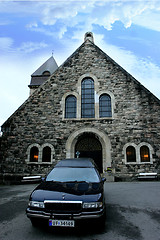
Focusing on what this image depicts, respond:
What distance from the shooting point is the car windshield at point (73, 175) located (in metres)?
3.96

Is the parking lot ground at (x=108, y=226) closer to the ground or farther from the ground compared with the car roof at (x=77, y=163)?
closer to the ground

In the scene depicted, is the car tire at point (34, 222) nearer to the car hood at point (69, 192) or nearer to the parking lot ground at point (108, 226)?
the parking lot ground at point (108, 226)

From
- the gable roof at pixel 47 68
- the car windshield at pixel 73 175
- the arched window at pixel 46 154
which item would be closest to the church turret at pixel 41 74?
the gable roof at pixel 47 68

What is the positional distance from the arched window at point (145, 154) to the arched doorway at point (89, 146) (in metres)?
2.87

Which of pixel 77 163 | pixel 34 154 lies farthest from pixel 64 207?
pixel 34 154

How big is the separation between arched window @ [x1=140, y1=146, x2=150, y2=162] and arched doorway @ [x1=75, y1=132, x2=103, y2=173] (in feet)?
9.42

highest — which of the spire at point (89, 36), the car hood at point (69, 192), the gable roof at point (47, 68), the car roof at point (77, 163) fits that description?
the gable roof at point (47, 68)

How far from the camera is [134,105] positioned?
1099cm

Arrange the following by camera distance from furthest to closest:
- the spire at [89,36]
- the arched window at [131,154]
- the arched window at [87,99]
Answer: the spire at [89,36] → the arched window at [87,99] → the arched window at [131,154]

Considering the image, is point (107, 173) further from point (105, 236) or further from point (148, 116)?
point (105, 236)

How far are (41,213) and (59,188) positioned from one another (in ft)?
2.03

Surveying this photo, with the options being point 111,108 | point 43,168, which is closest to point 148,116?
point 111,108

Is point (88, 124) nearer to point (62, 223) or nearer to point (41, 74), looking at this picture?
point (62, 223)

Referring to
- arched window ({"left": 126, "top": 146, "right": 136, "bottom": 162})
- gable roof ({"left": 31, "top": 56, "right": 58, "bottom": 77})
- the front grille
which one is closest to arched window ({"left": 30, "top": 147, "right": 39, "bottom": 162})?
arched window ({"left": 126, "top": 146, "right": 136, "bottom": 162})
